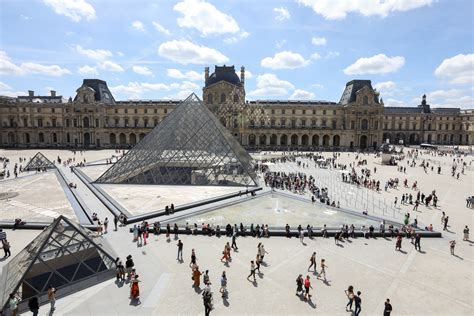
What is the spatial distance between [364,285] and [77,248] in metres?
8.94

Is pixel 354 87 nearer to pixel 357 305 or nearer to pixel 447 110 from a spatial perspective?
pixel 447 110

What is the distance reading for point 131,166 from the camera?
23953 millimetres

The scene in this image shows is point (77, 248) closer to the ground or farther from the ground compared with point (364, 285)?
farther from the ground

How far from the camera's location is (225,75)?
5653 centimetres

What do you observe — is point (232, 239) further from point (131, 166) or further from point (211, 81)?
point (211, 81)

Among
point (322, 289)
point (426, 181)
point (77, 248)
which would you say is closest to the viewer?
point (322, 289)

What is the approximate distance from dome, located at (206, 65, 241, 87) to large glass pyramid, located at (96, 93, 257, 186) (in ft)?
107

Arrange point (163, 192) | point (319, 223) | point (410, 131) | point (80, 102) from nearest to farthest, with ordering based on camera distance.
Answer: point (319, 223)
point (163, 192)
point (80, 102)
point (410, 131)

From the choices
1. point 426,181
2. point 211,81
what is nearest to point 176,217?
point 426,181

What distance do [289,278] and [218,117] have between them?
4771cm

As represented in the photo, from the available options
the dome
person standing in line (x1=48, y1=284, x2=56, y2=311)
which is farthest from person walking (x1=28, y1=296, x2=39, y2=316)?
the dome

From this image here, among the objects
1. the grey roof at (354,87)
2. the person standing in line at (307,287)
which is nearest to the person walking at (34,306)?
the person standing in line at (307,287)

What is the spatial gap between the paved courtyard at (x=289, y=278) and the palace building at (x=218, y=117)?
43.0m

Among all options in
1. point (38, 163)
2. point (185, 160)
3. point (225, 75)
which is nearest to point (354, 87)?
point (225, 75)
